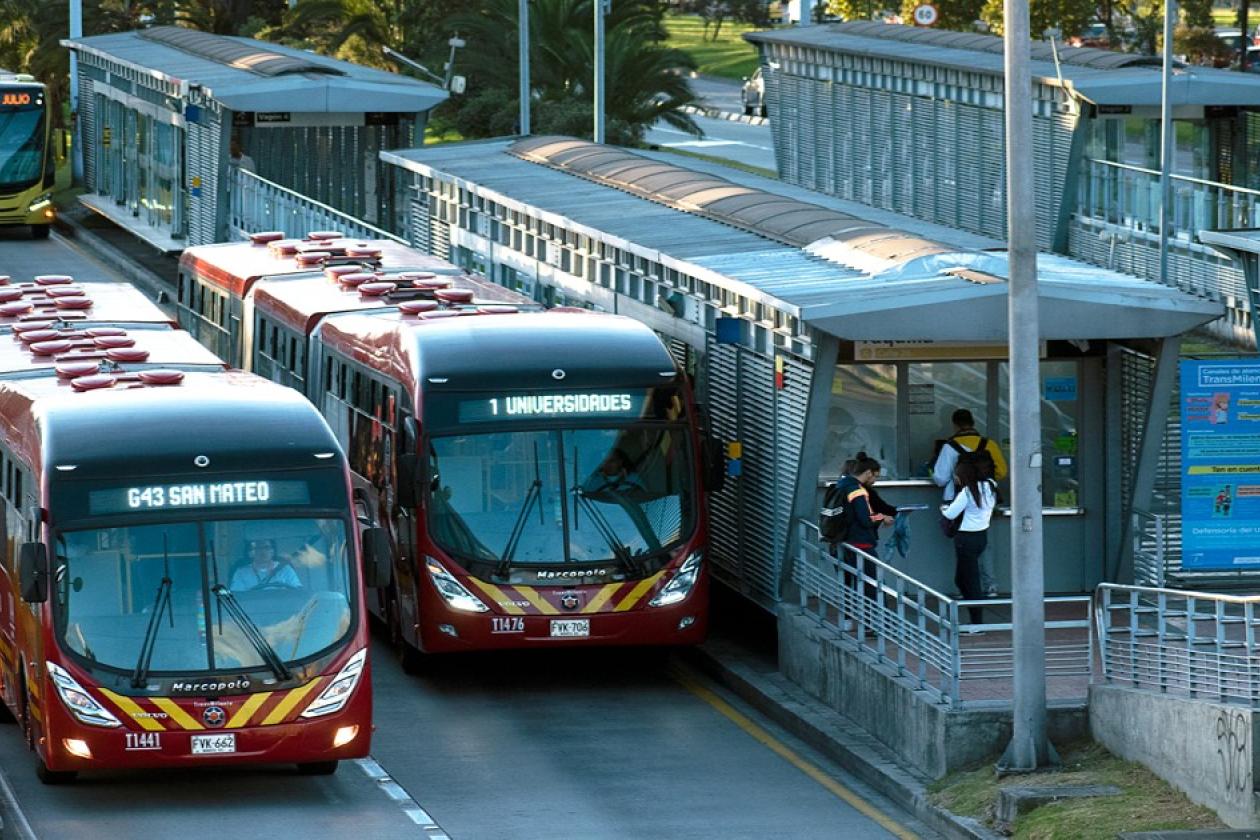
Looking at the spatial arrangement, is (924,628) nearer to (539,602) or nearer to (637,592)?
(637,592)

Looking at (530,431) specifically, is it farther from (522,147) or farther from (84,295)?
(522,147)

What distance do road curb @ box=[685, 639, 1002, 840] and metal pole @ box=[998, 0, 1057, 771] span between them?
66cm

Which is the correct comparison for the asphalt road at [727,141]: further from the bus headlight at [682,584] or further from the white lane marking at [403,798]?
the white lane marking at [403,798]

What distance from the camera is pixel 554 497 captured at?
19594mm

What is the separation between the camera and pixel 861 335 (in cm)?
1880

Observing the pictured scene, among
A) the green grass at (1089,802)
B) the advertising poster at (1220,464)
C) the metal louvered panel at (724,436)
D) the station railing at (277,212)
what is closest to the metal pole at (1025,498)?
the green grass at (1089,802)

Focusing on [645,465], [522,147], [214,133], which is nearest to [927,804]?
[645,465]

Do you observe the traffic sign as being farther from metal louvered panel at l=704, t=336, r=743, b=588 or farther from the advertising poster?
the advertising poster

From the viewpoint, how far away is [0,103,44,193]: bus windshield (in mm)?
47562

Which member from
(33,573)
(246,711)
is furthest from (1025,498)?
(33,573)

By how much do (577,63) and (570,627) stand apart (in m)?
36.5

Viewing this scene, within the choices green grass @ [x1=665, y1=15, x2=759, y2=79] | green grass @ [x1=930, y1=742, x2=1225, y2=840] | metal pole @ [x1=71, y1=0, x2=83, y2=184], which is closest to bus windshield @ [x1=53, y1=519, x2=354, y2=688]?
green grass @ [x1=930, y1=742, x2=1225, y2=840]

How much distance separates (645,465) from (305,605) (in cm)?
391

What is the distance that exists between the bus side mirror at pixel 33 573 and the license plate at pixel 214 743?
4.21 ft
